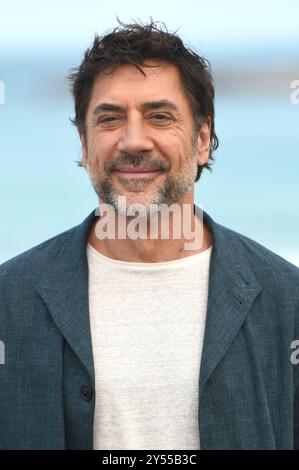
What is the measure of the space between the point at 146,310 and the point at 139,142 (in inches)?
23.0

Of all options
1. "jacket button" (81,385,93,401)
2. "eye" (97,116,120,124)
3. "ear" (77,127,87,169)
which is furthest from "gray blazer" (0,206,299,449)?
"eye" (97,116,120,124)

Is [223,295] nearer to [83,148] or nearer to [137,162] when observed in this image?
[137,162]

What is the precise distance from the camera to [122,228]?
3.34m

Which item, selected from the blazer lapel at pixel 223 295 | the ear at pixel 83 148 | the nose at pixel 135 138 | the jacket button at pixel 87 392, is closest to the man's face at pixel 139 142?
the nose at pixel 135 138

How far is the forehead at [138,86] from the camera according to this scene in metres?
3.26

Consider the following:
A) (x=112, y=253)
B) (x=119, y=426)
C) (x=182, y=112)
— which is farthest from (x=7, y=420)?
(x=182, y=112)

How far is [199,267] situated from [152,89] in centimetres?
66

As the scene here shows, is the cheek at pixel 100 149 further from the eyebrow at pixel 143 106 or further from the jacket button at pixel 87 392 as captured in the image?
the jacket button at pixel 87 392

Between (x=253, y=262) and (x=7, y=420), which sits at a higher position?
(x=253, y=262)

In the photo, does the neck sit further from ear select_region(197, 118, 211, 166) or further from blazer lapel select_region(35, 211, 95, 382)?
ear select_region(197, 118, 211, 166)

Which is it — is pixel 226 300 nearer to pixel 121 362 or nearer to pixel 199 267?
pixel 199 267

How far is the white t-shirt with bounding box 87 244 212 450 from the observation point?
3.11m

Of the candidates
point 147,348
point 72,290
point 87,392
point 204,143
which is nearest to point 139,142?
point 204,143

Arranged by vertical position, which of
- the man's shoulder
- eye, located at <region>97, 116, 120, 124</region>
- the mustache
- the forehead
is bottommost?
the man's shoulder
